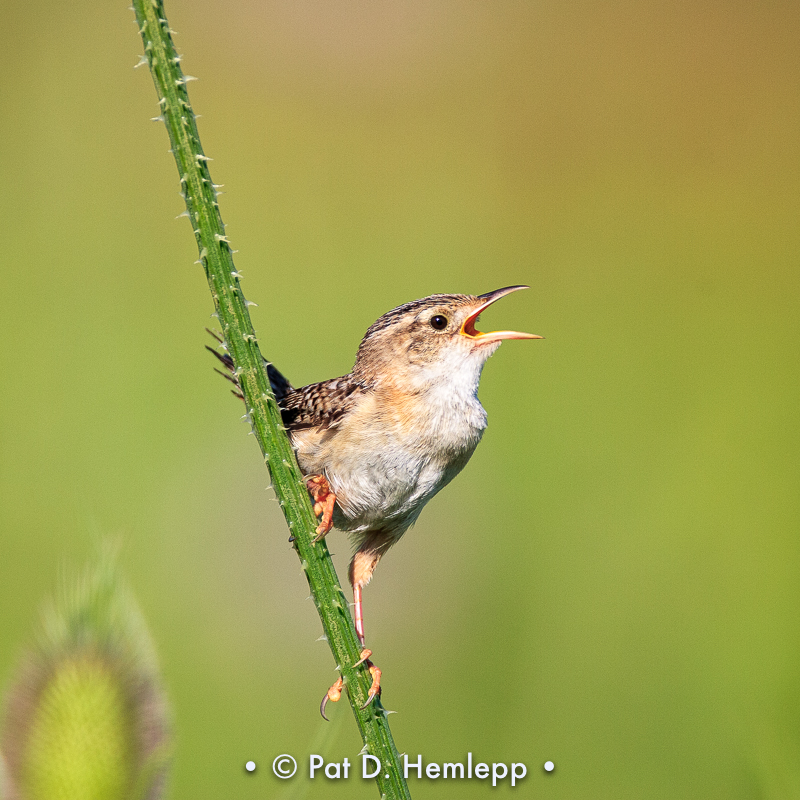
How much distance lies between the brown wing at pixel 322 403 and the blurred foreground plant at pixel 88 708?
1622 mm

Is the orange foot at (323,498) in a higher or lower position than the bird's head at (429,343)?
lower

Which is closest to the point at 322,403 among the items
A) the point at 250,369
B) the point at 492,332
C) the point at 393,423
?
the point at 393,423

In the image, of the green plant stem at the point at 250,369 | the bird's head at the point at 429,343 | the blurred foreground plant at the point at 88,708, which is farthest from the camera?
the bird's head at the point at 429,343

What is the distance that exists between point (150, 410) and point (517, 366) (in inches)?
104

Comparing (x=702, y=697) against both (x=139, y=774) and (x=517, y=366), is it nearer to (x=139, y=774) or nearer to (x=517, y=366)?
(x=517, y=366)

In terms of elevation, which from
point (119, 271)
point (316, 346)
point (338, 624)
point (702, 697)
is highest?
point (119, 271)

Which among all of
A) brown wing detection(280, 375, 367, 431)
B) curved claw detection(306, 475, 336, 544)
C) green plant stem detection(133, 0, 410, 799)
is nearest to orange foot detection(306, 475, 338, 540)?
curved claw detection(306, 475, 336, 544)

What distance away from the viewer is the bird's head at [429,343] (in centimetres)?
283

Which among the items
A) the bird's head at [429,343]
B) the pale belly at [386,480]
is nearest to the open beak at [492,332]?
the bird's head at [429,343]

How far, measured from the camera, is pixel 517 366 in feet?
19.7

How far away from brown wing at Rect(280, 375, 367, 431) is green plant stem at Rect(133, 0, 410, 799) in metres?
0.99

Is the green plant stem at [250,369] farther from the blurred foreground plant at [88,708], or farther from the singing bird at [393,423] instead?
the singing bird at [393,423]

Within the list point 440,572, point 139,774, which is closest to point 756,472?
point 440,572

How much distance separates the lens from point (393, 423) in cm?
271
